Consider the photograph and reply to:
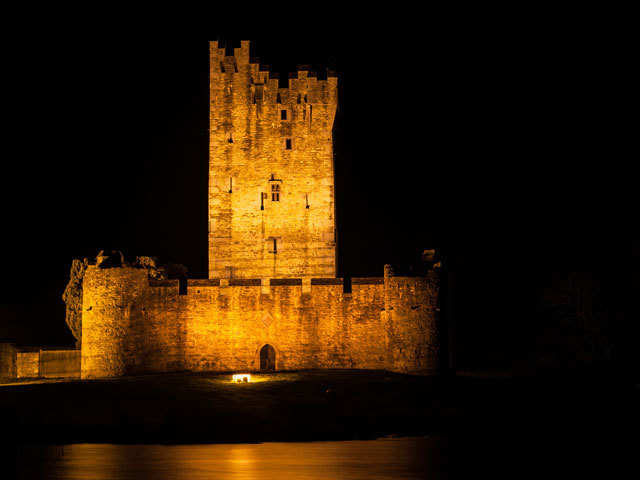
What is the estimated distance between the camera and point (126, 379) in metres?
29.9

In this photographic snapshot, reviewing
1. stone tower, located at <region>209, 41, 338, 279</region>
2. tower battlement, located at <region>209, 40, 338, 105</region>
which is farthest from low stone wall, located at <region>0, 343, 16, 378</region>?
tower battlement, located at <region>209, 40, 338, 105</region>

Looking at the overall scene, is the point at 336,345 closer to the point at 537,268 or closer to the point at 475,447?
the point at 475,447

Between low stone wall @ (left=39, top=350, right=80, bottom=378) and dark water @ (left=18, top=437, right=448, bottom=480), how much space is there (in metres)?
14.8

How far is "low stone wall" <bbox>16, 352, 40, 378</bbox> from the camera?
38938mm

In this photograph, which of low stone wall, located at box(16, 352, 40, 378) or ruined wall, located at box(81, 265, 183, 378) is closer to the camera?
ruined wall, located at box(81, 265, 183, 378)

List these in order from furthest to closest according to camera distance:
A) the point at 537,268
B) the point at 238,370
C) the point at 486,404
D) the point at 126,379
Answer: the point at 537,268
the point at 238,370
the point at 126,379
the point at 486,404

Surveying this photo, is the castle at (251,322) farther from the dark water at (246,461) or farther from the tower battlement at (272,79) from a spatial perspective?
the tower battlement at (272,79)

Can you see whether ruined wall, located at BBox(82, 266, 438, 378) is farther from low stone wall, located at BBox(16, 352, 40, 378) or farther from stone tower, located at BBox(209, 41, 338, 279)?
low stone wall, located at BBox(16, 352, 40, 378)

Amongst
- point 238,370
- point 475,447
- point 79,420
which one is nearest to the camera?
point 475,447

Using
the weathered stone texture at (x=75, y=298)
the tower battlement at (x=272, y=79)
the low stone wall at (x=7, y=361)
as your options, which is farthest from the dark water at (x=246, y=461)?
the tower battlement at (x=272, y=79)

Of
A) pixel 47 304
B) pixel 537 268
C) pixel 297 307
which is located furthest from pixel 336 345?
pixel 47 304

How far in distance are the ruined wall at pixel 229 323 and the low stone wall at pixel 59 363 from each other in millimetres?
6332

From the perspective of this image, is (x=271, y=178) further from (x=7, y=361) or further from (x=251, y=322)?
(x=7, y=361)

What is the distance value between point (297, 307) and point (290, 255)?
7310 millimetres
